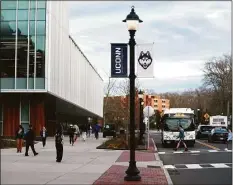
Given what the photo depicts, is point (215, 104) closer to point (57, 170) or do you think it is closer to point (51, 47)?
point (51, 47)

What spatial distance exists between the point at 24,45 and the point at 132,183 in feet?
106

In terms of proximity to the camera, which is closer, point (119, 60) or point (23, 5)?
point (119, 60)

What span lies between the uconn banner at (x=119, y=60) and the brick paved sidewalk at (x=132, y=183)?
3248 mm

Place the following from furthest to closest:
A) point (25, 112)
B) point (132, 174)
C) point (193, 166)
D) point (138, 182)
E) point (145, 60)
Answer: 1. point (25, 112)
2. point (193, 166)
3. point (145, 60)
4. point (132, 174)
5. point (138, 182)

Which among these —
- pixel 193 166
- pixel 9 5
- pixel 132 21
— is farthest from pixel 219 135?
pixel 132 21

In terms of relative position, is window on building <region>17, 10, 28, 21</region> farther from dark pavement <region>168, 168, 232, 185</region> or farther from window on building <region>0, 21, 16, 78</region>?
dark pavement <region>168, 168, 232, 185</region>

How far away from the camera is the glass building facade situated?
4262cm

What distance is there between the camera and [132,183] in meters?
12.7

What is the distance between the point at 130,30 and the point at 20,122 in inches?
1296

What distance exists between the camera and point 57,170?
1554 cm

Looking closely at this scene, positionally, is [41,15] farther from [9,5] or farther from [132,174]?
[132,174]

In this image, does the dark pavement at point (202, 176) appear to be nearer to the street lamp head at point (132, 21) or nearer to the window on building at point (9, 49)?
the street lamp head at point (132, 21)

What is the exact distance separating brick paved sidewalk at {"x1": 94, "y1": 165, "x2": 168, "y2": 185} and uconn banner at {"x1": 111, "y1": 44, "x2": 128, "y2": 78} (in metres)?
3.25

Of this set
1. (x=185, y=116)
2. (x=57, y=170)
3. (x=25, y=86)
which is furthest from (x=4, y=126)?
(x=57, y=170)
